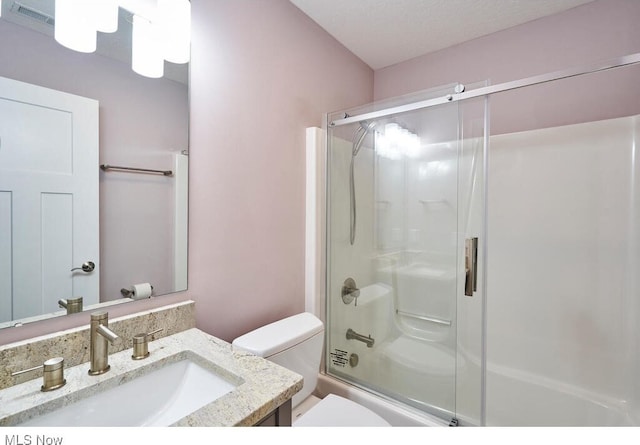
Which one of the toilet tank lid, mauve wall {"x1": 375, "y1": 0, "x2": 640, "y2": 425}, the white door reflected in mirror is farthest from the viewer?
mauve wall {"x1": 375, "y1": 0, "x2": 640, "y2": 425}

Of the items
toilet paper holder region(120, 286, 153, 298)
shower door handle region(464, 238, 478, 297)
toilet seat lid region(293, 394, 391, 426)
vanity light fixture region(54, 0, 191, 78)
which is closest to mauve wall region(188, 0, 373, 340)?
vanity light fixture region(54, 0, 191, 78)

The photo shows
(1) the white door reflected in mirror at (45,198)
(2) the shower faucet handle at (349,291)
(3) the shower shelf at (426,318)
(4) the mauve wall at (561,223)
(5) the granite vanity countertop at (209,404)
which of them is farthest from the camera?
(2) the shower faucet handle at (349,291)

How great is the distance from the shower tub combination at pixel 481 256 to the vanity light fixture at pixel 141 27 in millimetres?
798

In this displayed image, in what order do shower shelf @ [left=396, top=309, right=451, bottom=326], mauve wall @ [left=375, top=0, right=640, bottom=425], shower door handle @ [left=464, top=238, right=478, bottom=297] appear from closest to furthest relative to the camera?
shower door handle @ [left=464, top=238, right=478, bottom=297]
shower shelf @ [left=396, top=309, right=451, bottom=326]
mauve wall @ [left=375, top=0, right=640, bottom=425]

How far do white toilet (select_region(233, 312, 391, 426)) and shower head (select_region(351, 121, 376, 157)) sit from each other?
3.23 feet

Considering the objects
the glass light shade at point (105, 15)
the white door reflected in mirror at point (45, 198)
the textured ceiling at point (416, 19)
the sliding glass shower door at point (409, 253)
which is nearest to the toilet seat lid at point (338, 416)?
the sliding glass shower door at point (409, 253)

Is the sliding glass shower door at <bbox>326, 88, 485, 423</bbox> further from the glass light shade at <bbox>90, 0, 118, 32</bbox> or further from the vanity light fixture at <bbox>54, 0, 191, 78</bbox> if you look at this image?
the glass light shade at <bbox>90, 0, 118, 32</bbox>

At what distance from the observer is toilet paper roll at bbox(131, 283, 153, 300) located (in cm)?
105

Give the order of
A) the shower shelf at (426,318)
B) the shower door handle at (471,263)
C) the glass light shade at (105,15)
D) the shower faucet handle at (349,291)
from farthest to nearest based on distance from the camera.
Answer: the shower faucet handle at (349,291), the shower shelf at (426,318), the shower door handle at (471,263), the glass light shade at (105,15)

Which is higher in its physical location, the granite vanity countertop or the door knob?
the door knob

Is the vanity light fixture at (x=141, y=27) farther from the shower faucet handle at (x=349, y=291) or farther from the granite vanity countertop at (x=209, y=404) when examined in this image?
the shower faucet handle at (x=349, y=291)

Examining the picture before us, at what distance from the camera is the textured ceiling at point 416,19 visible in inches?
64.8
